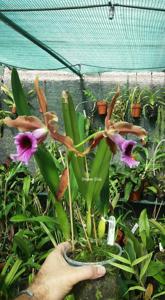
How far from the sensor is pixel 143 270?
4.90 ft

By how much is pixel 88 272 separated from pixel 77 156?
1.06ft

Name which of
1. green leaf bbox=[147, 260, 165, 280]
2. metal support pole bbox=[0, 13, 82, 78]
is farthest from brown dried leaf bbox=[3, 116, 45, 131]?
metal support pole bbox=[0, 13, 82, 78]

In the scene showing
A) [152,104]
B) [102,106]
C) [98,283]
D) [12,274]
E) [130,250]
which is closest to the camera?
[98,283]

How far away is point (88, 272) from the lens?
37.7 inches

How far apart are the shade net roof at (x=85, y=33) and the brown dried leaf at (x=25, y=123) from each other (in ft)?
2.96

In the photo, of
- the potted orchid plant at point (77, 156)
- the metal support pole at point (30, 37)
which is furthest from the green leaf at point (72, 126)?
the metal support pole at point (30, 37)

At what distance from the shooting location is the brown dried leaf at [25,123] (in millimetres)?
919

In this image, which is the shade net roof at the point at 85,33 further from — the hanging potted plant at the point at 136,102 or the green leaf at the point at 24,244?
the green leaf at the point at 24,244

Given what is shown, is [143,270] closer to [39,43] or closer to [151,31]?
[151,31]

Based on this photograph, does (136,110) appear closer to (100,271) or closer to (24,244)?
(24,244)

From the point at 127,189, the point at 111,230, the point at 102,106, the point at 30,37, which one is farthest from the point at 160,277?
the point at 102,106

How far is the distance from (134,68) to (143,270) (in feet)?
6.66

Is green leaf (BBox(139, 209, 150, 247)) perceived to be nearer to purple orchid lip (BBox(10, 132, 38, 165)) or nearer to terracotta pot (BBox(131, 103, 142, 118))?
purple orchid lip (BBox(10, 132, 38, 165))

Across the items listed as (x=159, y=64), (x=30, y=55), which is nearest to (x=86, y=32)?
(x=30, y=55)
